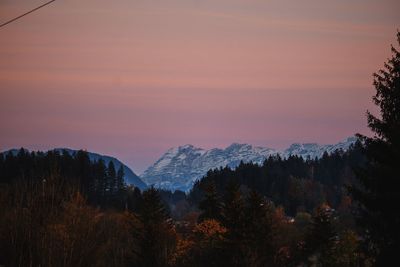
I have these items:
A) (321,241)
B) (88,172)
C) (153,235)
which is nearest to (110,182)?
(88,172)

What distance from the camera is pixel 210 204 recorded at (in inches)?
2255

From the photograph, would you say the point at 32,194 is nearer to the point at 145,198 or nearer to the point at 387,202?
the point at 387,202

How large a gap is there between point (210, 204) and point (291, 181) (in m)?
114

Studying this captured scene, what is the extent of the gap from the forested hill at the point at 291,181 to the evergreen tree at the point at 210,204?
87650mm

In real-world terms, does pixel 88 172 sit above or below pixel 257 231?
above

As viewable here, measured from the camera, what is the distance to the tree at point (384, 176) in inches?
755

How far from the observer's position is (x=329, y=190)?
18212 centimetres

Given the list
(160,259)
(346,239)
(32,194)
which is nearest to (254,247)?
(160,259)

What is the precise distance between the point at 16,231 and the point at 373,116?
1318 cm

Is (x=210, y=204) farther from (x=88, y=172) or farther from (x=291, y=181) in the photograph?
(x=291, y=181)

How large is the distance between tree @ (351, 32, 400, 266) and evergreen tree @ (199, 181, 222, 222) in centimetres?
3538

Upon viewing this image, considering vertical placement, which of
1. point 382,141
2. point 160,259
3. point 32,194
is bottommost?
point 160,259

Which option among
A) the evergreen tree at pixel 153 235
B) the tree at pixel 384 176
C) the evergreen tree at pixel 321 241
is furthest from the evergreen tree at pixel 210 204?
the tree at pixel 384 176

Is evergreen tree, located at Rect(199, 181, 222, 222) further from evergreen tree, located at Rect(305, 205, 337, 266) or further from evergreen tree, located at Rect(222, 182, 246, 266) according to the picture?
evergreen tree, located at Rect(305, 205, 337, 266)
